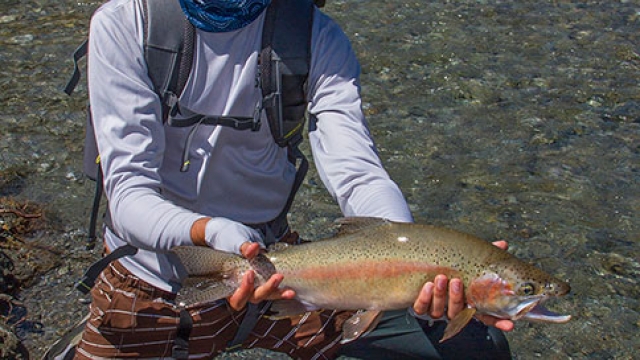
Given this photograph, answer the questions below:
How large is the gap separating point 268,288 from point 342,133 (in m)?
0.86

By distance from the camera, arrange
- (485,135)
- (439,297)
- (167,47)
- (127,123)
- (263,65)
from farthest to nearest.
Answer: (485,135), (263,65), (167,47), (127,123), (439,297)

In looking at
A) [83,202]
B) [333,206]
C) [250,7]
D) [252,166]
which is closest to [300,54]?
[250,7]

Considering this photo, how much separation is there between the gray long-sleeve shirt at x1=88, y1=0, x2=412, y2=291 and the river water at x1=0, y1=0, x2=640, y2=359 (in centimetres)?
163

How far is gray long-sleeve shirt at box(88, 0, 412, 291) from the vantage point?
3.39 metres

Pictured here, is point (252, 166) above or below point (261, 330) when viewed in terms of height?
above

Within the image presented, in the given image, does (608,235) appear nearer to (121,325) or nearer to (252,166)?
(252,166)

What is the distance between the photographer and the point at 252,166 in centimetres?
386

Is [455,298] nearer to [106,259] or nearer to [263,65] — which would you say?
[263,65]

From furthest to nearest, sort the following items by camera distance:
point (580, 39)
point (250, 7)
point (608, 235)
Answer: point (580, 39) → point (608, 235) → point (250, 7)

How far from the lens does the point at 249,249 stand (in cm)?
305

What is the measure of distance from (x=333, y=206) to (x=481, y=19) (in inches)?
148

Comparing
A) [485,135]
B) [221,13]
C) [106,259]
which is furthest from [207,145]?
[485,135]

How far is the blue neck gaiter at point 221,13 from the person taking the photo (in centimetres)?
353

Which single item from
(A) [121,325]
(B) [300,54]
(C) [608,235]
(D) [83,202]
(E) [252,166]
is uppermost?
(B) [300,54]
